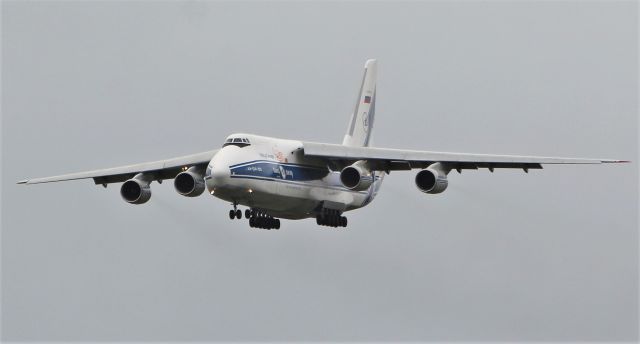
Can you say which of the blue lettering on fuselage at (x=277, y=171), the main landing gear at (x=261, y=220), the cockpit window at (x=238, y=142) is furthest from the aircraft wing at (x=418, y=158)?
the main landing gear at (x=261, y=220)

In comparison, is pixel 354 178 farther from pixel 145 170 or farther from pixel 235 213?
pixel 145 170

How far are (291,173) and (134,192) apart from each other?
13.7 feet

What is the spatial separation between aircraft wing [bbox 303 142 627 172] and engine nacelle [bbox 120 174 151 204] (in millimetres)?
4239

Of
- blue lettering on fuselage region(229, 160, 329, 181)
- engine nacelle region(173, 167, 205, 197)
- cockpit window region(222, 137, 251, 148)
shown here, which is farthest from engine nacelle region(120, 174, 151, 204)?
blue lettering on fuselage region(229, 160, 329, 181)

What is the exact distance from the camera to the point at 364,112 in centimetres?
4991

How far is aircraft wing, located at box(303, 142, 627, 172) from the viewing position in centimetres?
4253

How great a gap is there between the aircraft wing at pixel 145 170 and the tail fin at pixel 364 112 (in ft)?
17.5

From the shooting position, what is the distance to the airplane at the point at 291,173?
A: 1660 inches

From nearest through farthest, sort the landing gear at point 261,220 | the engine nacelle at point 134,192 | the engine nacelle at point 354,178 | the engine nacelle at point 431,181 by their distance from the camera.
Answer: the engine nacelle at point 431,181
the engine nacelle at point 354,178
the landing gear at point 261,220
the engine nacelle at point 134,192

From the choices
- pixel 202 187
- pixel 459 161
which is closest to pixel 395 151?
pixel 459 161

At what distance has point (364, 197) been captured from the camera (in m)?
45.9

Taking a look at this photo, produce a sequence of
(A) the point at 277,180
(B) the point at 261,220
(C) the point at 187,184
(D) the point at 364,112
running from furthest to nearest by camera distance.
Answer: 1. (D) the point at 364,112
2. (B) the point at 261,220
3. (C) the point at 187,184
4. (A) the point at 277,180

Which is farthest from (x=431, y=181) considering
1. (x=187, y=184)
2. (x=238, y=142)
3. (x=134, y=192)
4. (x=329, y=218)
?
(x=134, y=192)

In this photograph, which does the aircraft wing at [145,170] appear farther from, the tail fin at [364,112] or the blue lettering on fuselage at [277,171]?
Answer: the tail fin at [364,112]
